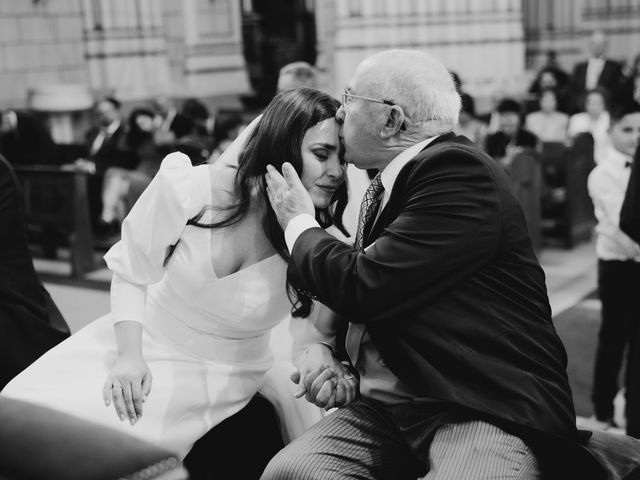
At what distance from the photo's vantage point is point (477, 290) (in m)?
2.54

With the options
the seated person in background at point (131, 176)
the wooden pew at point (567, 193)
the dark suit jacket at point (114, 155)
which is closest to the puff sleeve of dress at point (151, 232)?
the seated person in background at point (131, 176)

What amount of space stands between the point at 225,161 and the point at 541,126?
9.68 metres

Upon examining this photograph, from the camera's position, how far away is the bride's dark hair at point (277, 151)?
2990 mm

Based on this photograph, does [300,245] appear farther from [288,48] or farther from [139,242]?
[288,48]

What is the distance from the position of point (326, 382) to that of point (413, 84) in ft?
3.03

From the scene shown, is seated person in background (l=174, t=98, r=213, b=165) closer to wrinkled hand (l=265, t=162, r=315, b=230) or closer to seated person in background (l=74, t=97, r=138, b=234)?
seated person in background (l=74, t=97, r=138, b=234)

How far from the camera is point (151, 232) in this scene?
3.05 metres

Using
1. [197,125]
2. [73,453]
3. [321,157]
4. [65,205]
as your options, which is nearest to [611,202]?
[321,157]

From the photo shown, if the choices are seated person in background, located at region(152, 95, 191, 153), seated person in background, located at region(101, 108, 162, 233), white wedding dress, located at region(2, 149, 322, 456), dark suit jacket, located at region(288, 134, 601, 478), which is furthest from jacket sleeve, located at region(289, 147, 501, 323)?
seated person in background, located at region(152, 95, 191, 153)

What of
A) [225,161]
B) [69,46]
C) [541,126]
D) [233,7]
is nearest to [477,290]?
[225,161]

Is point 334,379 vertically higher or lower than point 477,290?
lower

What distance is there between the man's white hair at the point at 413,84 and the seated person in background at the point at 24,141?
873 cm

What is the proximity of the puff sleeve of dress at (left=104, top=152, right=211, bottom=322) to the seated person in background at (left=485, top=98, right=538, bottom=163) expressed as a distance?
691cm

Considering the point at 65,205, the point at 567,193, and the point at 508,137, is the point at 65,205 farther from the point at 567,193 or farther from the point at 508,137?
the point at 567,193
